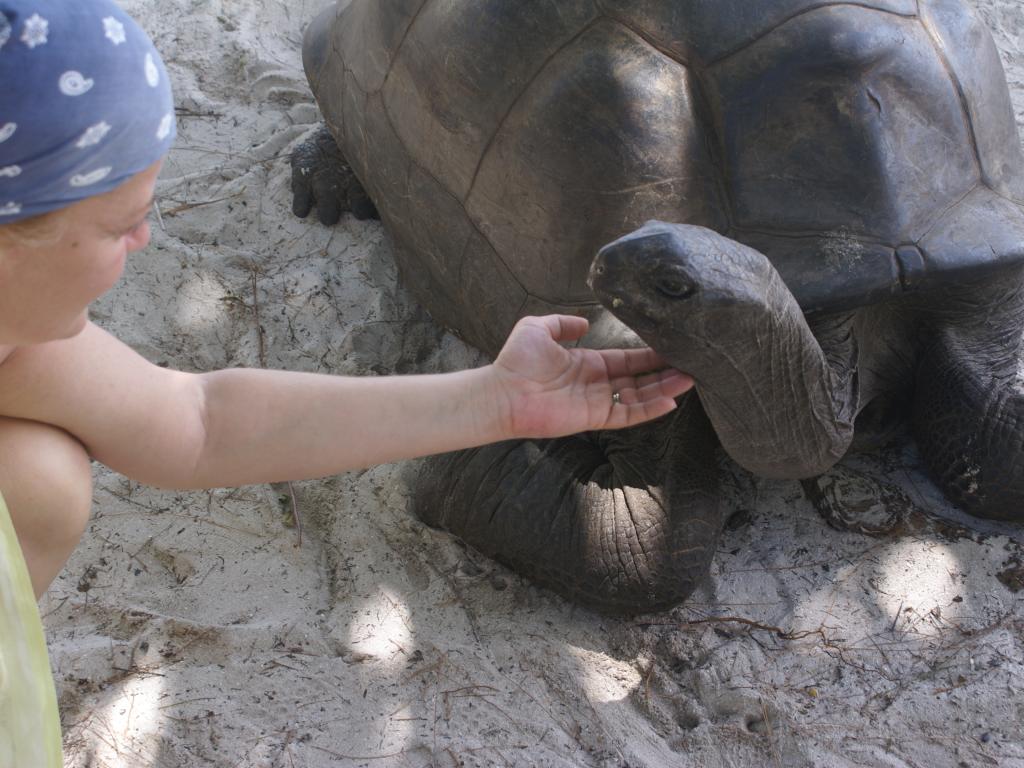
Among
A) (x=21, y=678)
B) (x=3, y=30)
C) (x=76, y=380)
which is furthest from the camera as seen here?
(x=76, y=380)

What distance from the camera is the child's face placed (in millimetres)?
1331

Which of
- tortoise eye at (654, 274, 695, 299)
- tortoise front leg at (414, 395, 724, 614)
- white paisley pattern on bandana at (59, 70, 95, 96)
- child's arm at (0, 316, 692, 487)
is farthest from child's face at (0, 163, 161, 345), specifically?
tortoise front leg at (414, 395, 724, 614)

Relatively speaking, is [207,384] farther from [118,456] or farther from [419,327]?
[419,327]

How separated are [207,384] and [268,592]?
70cm

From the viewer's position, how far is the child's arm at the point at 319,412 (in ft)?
5.90

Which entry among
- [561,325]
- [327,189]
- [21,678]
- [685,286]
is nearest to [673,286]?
[685,286]

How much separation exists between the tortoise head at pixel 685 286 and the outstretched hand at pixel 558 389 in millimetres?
103

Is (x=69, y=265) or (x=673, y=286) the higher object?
(x=69, y=265)

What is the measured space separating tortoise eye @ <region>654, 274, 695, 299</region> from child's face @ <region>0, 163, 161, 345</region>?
83 cm

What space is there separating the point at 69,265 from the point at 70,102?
0.23 meters

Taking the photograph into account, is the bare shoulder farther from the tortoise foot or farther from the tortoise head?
the tortoise foot

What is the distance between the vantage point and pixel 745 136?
2.26m

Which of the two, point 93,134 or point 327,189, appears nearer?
point 93,134

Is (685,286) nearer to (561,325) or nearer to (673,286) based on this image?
(673,286)
